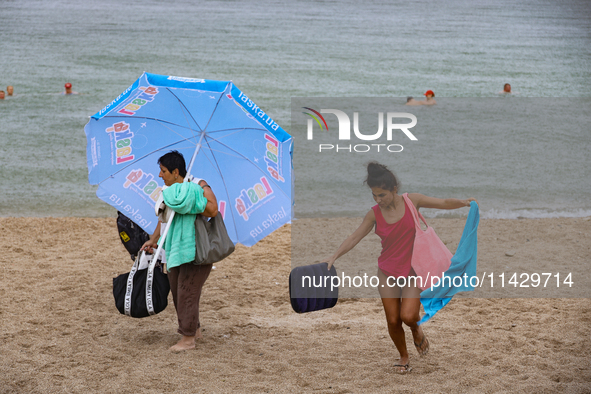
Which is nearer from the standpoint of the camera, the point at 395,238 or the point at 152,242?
the point at 395,238

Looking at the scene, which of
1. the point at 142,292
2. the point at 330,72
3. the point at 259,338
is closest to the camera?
the point at 142,292

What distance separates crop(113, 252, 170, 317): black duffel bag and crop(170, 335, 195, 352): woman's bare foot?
345 mm

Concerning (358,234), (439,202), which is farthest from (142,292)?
(439,202)

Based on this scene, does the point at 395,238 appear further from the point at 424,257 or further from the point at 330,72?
the point at 330,72

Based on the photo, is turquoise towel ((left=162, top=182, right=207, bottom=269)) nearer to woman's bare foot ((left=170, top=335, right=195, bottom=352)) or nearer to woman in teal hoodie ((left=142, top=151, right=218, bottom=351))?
woman in teal hoodie ((left=142, top=151, right=218, bottom=351))

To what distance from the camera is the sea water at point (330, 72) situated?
11648mm

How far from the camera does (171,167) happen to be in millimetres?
4340

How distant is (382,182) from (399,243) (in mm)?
459

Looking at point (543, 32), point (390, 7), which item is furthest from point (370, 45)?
point (390, 7)

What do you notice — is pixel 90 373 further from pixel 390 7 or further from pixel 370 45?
pixel 390 7

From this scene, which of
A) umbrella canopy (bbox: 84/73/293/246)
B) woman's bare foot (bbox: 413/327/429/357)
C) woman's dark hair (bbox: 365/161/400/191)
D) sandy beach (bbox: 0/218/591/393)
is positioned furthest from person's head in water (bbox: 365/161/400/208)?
sandy beach (bbox: 0/218/591/393)

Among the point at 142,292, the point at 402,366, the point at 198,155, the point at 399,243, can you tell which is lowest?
the point at 402,366

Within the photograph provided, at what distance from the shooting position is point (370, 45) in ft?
127

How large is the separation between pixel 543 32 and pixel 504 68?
18.4 m
